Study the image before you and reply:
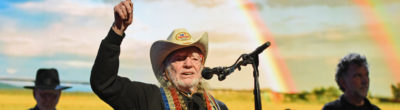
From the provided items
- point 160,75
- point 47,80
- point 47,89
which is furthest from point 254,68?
point 47,80

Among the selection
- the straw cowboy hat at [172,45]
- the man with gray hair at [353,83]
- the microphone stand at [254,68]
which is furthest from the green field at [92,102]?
the microphone stand at [254,68]

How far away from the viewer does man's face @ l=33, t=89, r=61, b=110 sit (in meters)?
6.69

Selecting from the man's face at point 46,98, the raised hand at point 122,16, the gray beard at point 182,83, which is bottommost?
the man's face at point 46,98

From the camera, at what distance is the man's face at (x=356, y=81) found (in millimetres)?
6270

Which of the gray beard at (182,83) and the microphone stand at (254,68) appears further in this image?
the gray beard at (182,83)

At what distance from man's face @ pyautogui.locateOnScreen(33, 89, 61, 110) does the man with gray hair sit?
386 cm

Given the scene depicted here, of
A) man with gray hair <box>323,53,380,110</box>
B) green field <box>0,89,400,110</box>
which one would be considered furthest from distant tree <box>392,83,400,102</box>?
man with gray hair <box>323,53,380,110</box>

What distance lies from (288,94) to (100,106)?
35.5 feet

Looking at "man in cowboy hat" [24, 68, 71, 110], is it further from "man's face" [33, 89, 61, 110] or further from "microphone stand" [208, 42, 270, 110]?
"microphone stand" [208, 42, 270, 110]

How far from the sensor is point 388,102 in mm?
26906

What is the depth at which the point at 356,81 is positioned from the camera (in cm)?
634

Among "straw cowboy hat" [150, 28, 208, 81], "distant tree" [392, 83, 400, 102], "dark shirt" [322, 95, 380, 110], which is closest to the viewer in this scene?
"straw cowboy hat" [150, 28, 208, 81]

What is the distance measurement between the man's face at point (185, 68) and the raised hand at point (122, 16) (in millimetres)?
889

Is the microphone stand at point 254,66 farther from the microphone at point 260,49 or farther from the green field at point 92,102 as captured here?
the green field at point 92,102
